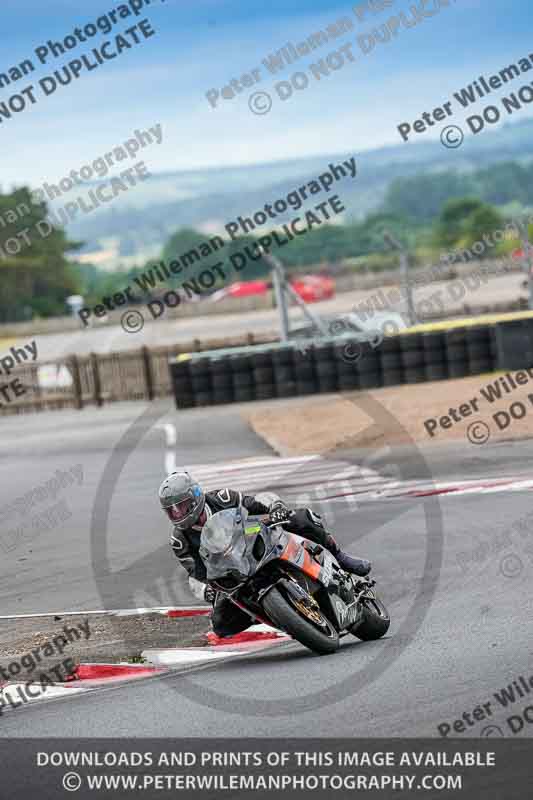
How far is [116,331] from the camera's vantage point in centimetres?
7512

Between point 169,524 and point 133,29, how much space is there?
10358 mm

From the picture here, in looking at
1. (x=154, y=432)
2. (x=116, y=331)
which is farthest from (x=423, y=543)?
(x=116, y=331)

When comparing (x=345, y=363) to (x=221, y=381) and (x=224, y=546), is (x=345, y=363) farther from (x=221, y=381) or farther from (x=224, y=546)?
(x=224, y=546)

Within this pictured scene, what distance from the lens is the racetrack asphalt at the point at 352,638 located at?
22.8 feet

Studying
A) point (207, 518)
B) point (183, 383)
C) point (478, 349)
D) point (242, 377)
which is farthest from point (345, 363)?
point (207, 518)

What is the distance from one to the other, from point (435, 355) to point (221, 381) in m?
5.06

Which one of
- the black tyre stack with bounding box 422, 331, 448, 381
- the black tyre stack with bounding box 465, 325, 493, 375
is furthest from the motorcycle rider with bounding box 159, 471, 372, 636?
the black tyre stack with bounding box 422, 331, 448, 381

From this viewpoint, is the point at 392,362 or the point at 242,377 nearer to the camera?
the point at 392,362

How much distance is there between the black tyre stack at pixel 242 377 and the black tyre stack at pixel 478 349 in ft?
16.5

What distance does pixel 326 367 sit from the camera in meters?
29.1

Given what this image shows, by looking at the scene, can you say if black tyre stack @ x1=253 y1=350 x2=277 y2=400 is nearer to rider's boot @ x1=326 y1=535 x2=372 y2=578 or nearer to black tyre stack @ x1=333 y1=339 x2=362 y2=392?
black tyre stack @ x1=333 y1=339 x2=362 y2=392

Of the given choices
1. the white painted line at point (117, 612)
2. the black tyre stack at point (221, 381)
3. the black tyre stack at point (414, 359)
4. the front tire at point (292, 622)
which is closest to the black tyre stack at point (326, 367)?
the black tyre stack at point (414, 359)

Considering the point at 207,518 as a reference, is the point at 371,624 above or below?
below

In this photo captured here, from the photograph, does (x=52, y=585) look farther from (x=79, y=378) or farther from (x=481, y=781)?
(x=79, y=378)
